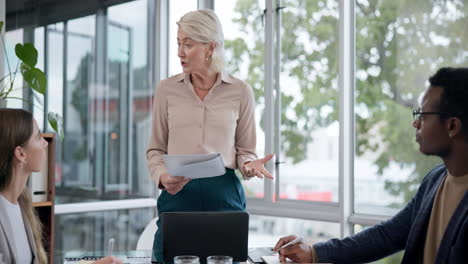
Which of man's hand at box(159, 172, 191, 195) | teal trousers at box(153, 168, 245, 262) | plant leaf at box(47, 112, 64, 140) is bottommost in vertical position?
teal trousers at box(153, 168, 245, 262)

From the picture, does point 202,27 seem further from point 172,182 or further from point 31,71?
point 31,71

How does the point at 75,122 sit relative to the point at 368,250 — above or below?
above

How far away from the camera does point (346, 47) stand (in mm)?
3752

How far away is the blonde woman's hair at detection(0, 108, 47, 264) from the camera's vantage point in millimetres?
2047

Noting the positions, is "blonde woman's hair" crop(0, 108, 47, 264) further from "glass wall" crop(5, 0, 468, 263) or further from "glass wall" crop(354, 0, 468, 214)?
"glass wall" crop(354, 0, 468, 214)

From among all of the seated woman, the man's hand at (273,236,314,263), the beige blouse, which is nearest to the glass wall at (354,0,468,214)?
the beige blouse

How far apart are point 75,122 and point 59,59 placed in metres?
0.47

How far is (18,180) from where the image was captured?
2084mm

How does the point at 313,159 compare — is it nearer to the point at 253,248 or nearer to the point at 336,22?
the point at 336,22

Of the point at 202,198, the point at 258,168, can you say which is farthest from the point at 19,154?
the point at 258,168

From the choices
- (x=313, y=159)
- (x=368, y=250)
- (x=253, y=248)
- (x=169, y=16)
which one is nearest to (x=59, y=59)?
(x=169, y=16)

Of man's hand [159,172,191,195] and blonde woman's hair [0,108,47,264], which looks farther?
man's hand [159,172,191,195]

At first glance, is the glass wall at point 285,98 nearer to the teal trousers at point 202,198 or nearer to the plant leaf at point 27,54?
the plant leaf at point 27,54

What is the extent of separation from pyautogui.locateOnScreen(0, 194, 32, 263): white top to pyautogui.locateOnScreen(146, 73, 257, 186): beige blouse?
0.60 metres
